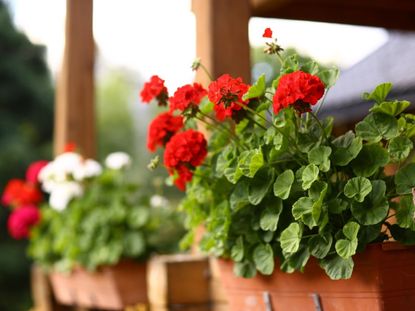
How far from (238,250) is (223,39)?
810 millimetres

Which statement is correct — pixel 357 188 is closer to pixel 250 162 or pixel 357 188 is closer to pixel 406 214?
pixel 406 214

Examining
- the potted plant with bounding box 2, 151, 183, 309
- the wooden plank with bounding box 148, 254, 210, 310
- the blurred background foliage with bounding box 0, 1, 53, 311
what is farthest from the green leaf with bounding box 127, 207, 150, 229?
the blurred background foliage with bounding box 0, 1, 53, 311

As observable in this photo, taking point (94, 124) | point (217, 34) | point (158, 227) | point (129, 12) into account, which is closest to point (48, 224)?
point (94, 124)

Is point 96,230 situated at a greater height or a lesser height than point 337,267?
greater

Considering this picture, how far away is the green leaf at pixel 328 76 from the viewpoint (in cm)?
135

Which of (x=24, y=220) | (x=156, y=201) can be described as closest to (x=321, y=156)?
(x=156, y=201)

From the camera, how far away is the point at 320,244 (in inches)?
50.6

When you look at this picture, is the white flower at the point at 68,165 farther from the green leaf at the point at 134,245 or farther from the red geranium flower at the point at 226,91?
the red geranium flower at the point at 226,91

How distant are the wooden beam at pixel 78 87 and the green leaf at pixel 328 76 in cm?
213

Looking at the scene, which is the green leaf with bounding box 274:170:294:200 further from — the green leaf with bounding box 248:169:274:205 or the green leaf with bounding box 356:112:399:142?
the green leaf with bounding box 356:112:399:142

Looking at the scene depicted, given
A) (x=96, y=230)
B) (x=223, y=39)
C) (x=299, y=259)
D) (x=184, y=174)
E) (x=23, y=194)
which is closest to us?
(x=299, y=259)

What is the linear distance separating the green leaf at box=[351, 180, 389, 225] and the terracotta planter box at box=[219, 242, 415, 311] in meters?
0.05

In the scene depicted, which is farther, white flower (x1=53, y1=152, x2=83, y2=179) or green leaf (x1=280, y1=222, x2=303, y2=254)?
white flower (x1=53, y1=152, x2=83, y2=179)

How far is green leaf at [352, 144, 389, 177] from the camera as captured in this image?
1286mm
